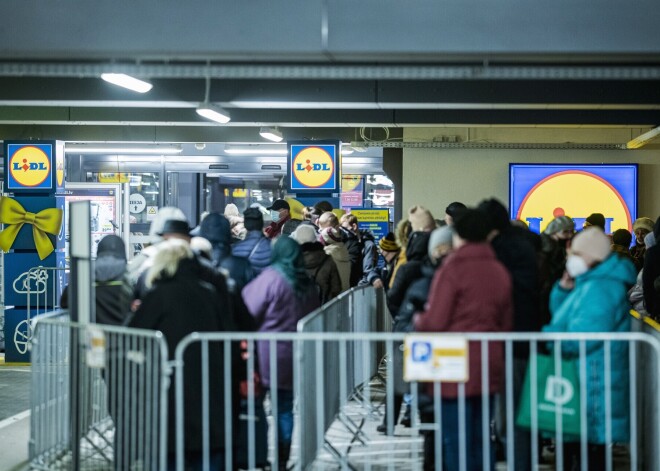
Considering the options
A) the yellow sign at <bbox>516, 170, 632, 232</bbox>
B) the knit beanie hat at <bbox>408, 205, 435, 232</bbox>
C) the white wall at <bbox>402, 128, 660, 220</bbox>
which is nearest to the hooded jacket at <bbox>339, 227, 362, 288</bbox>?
the knit beanie hat at <bbox>408, 205, 435, 232</bbox>

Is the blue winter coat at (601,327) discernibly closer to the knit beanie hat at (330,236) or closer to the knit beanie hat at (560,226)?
the knit beanie hat at (560,226)

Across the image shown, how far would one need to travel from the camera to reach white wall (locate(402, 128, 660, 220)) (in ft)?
51.9

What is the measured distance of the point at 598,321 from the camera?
5.44 m

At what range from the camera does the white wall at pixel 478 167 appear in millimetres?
15828

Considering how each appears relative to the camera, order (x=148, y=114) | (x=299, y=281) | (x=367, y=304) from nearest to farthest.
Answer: (x=299, y=281) < (x=367, y=304) < (x=148, y=114)

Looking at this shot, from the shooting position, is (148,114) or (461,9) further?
(148,114)

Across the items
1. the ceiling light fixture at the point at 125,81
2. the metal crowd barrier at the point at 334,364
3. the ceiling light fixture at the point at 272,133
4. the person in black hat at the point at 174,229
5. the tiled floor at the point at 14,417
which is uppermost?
the ceiling light fixture at the point at 272,133

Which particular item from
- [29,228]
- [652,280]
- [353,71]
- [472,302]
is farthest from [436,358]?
[29,228]

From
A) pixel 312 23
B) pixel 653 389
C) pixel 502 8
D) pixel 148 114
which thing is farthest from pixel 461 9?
pixel 148 114

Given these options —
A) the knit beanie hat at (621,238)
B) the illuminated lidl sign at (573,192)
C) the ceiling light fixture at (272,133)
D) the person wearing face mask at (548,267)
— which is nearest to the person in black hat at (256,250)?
the person wearing face mask at (548,267)

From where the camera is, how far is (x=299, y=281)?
656cm

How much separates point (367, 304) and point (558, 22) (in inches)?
115

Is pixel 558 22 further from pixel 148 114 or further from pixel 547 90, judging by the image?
pixel 148 114

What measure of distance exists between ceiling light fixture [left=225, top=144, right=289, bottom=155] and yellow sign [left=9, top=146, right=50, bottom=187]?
4.34 meters
